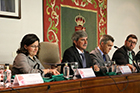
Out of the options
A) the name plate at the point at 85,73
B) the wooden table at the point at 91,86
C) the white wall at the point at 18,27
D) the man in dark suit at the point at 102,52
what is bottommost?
the wooden table at the point at 91,86

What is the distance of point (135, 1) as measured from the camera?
6375mm

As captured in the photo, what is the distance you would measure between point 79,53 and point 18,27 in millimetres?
1384

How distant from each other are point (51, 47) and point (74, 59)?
0.67 meters

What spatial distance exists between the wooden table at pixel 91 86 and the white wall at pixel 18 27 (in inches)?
78.4

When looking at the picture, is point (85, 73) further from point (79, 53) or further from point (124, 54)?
point (124, 54)

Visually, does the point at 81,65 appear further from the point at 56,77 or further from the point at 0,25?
the point at 0,25

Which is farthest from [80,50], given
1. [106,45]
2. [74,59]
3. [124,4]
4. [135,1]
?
[135,1]

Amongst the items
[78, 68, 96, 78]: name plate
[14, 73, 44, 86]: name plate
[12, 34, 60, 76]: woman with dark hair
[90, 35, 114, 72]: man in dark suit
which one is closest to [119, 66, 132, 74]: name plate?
[90, 35, 114, 72]: man in dark suit

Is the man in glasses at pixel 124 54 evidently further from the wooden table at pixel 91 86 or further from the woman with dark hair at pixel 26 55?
the woman with dark hair at pixel 26 55

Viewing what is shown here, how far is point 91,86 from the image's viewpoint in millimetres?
2248

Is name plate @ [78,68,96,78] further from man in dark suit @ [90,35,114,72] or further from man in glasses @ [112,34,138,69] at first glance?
man in glasses @ [112,34,138,69]

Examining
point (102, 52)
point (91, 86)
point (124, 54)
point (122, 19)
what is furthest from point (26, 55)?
point (122, 19)

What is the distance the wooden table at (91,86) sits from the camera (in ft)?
5.82

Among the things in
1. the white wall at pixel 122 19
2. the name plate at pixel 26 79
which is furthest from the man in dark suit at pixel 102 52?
the white wall at pixel 122 19
